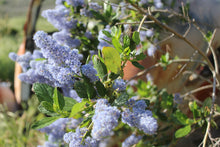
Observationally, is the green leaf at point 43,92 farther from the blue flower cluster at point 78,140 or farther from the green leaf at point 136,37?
the green leaf at point 136,37

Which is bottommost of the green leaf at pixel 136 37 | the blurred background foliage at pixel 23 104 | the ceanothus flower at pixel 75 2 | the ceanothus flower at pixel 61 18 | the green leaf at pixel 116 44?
the blurred background foliage at pixel 23 104

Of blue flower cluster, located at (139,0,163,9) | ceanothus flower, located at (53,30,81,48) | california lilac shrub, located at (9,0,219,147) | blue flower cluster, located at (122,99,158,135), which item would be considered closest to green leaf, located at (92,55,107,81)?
california lilac shrub, located at (9,0,219,147)

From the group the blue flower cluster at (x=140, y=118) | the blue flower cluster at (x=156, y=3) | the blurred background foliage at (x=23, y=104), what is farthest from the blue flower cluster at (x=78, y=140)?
the blurred background foliage at (x=23, y=104)

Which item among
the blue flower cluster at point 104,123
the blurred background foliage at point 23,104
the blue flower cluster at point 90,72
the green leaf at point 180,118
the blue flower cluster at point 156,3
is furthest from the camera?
the blurred background foliage at point 23,104

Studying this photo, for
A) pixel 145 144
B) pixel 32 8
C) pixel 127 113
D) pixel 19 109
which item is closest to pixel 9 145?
pixel 19 109

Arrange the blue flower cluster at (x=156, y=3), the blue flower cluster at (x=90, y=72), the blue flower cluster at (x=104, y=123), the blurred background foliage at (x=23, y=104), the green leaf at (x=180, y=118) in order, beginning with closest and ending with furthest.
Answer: the blue flower cluster at (x=104, y=123) → the blue flower cluster at (x=90, y=72) → the green leaf at (x=180, y=118) → the blue flower cluster at (x=156, y=3) → the blurred background foliage at (x=23, y=104)

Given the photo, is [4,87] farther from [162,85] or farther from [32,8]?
[162,85]

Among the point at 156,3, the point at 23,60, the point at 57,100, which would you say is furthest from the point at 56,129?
the point at 156,3
